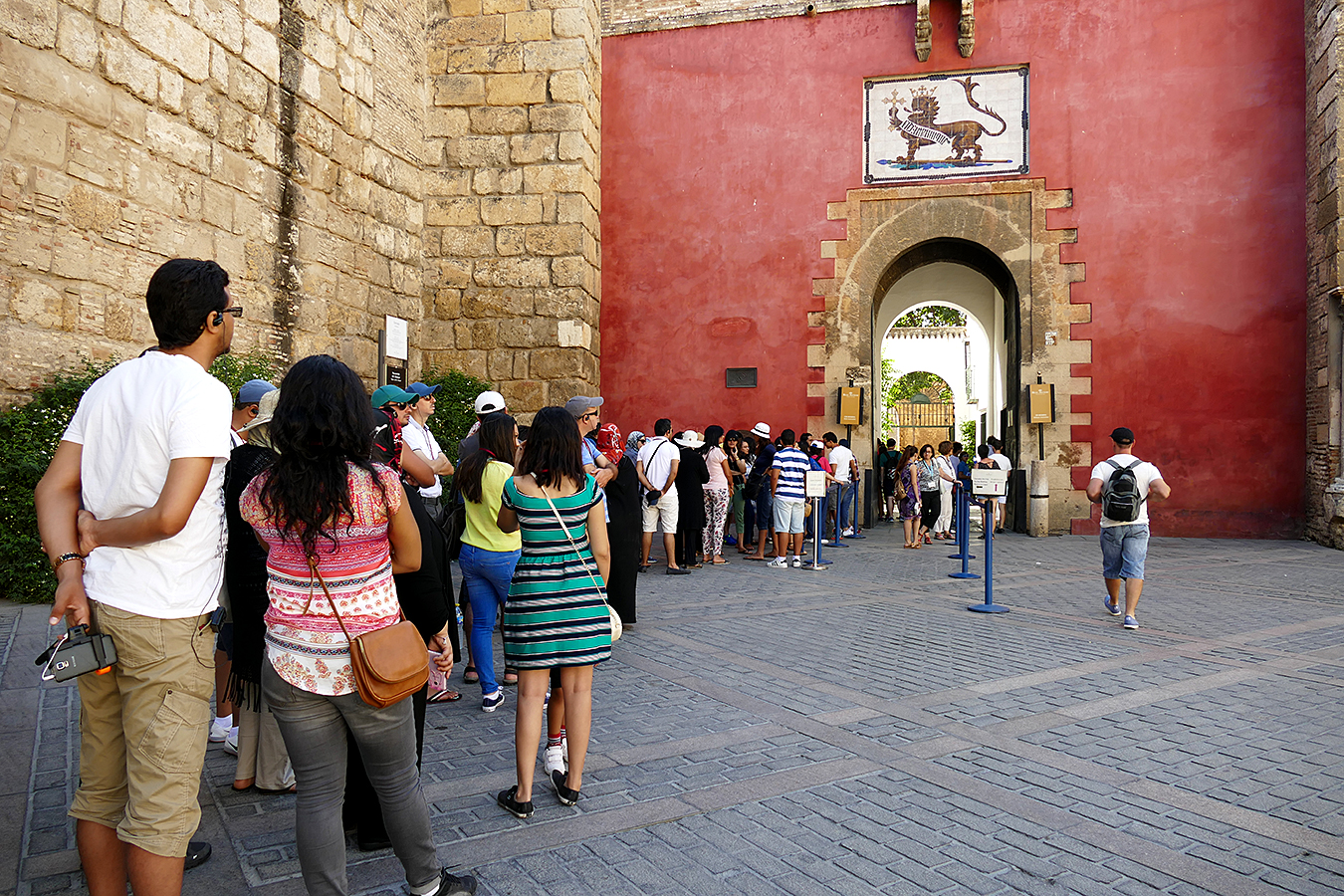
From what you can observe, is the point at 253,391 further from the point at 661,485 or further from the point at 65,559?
the point at 661,485

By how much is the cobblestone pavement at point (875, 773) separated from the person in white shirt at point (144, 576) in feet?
1.79

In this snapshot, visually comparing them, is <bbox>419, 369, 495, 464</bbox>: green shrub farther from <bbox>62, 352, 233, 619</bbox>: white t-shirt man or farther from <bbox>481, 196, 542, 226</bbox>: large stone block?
<bbox>62, 352, 233, 619</bbox>: white t-shirt man

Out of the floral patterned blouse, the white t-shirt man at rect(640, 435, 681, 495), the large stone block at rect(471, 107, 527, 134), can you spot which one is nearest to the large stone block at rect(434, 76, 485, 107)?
the large stone block at rect(471, 107, 527, 134)

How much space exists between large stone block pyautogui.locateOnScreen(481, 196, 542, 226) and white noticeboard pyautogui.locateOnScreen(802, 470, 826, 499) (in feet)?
17.2

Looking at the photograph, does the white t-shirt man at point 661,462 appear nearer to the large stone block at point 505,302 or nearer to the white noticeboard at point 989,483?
the white noticeboard at point 989,483

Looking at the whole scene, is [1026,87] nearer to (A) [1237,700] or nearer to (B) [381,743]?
(A) [1237,700]

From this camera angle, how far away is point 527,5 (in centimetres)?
1180

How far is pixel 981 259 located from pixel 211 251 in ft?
35.3

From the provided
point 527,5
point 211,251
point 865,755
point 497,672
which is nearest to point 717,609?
point 497,672

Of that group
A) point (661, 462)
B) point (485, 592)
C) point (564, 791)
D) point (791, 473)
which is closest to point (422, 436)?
point (485, 592)

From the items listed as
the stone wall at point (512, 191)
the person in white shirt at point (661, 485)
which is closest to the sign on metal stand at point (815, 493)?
the person in white shirt at point (661, 485)

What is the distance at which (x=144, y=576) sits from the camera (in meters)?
2.08

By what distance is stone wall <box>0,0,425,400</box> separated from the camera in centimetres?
629

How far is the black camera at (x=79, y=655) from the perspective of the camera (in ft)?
6.35
